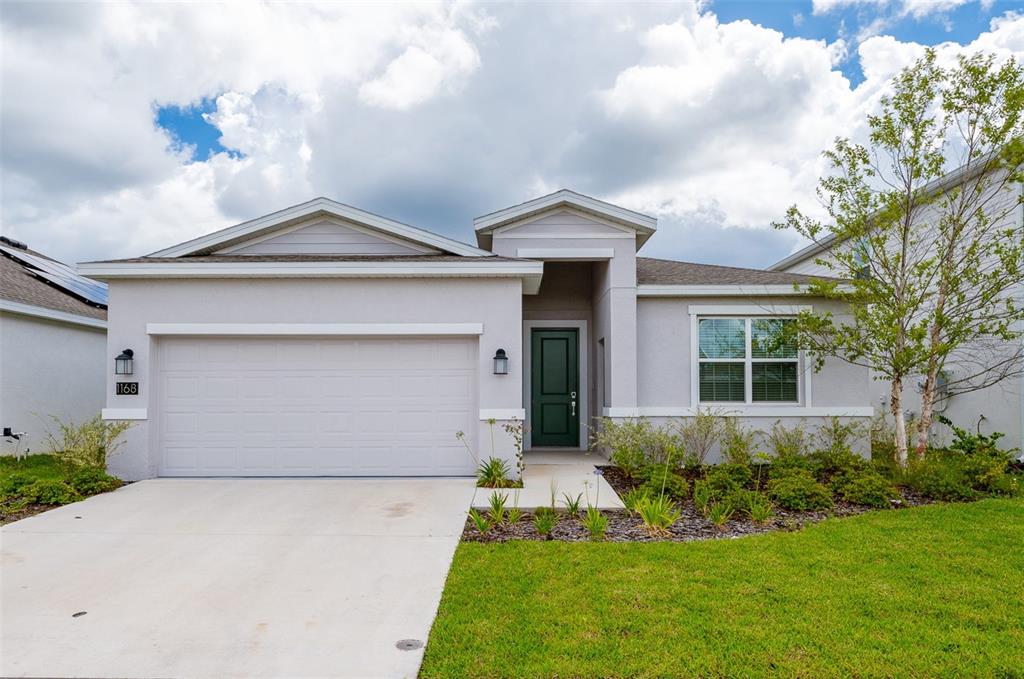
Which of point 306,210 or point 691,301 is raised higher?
point 306,210

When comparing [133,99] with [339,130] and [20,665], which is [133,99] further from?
[20,665]

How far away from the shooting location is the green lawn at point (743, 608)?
3.30 metres

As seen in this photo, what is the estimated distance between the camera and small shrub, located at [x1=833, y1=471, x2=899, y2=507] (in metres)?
7.06

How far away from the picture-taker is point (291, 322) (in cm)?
867

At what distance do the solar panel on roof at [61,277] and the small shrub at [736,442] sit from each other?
13393mm

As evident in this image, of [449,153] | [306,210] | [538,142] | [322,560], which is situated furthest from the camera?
[538,142]

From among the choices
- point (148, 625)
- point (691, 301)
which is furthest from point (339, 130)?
point (148, 625)

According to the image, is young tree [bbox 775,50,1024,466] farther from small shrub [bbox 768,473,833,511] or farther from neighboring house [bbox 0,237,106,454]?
neighboring house [bbox 0,237,106,454]

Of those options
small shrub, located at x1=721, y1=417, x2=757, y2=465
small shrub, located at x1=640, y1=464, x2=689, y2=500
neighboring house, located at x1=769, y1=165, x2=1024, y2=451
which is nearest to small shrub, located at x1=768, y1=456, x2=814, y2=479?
small shrub, located at x1=721, y1=417, x2=757, y2=465

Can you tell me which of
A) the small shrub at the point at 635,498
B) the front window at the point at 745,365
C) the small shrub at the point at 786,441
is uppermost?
the front window at the point at 745,365

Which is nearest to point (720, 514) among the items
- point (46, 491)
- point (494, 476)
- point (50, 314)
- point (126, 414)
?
point (494, 476)

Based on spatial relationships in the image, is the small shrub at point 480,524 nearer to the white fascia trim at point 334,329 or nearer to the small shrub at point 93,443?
the white fascia trim at point 334,329

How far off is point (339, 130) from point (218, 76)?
3.25m

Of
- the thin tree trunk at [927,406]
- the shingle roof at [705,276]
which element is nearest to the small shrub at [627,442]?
the shingle roof at [705,276]
